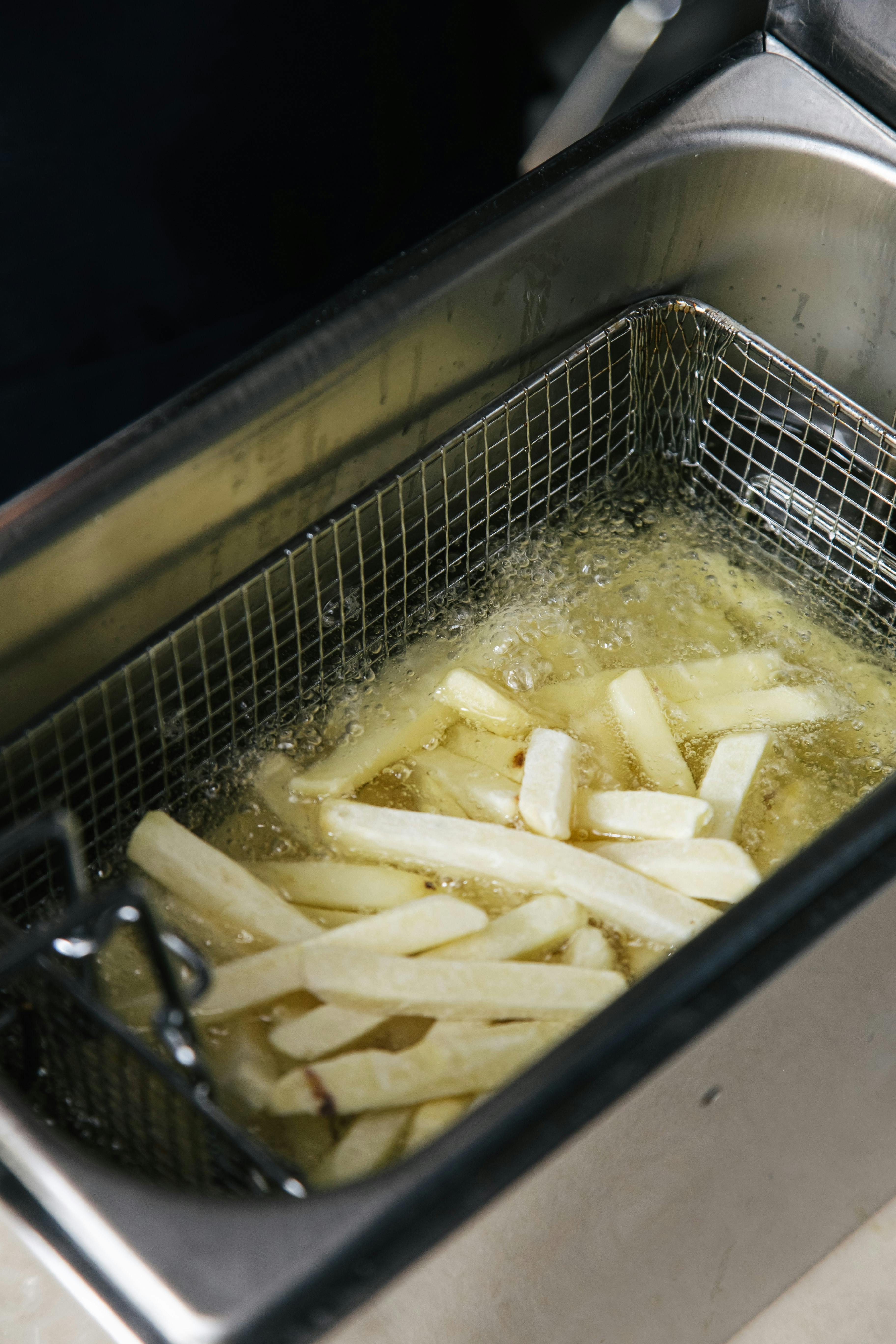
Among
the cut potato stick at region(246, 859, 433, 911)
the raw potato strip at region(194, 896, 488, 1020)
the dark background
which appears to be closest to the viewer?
the raw potato strip at region(194, 896, 488, 1020)

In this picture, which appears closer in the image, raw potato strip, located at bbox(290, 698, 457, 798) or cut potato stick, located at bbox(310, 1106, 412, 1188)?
cut potato stick, located at bbox(310, 1106, 412, 1188)

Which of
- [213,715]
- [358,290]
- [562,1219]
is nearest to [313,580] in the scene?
[213,715]

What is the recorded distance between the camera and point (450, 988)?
1.19 metres

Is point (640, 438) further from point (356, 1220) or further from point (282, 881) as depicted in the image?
point (356, 1220)

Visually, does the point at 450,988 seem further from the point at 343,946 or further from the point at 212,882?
the point at 212,882

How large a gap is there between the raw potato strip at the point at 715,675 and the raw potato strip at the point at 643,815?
0.18 metres

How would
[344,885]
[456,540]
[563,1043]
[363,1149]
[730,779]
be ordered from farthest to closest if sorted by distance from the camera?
[456,540] < [730,779] < [344,885] < [363,1149] < [563,1043]

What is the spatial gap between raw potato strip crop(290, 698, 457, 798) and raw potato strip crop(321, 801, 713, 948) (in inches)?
3.9

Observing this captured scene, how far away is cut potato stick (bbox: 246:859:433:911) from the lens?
4.42 feet

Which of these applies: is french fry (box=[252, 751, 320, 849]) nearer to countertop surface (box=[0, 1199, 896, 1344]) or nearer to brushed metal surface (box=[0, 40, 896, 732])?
brushed metal surface (box=[0, 40, 896, 732])

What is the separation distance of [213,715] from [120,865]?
0.20 m

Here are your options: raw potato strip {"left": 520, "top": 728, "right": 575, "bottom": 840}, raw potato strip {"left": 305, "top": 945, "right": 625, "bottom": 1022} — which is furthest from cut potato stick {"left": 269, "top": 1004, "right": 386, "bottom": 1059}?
raw potato strip {"left": 520, "top": 728, "right": 575, "bottom": 840}

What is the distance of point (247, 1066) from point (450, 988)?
0.18m

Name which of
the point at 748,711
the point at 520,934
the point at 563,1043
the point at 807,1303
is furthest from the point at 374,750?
the point at 807,1303
